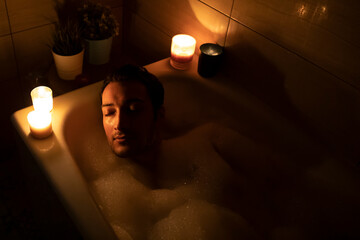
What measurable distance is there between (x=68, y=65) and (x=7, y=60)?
0.30 metres

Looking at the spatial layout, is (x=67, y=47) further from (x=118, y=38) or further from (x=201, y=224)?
(x=201, y=224)

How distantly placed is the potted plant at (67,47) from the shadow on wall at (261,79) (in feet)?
2.38

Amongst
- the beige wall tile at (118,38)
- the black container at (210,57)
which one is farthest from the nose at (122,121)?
the beige wall tile at (118,38)

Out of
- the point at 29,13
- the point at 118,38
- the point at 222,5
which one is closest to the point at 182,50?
the point at 222,5

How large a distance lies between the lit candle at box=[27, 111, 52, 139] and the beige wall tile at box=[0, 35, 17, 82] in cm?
55

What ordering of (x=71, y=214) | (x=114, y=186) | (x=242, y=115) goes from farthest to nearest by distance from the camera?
1. (x=242, y=115)
2. (x=114, y=186)
3. (x=71, y=214)

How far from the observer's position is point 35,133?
4.02 ft

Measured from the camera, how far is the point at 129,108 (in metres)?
1.21

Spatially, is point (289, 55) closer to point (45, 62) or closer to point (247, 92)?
point (247, 92)

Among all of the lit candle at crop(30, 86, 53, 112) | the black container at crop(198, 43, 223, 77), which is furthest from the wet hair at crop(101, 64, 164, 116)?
the black container at crop(198, 43, 223, 77)

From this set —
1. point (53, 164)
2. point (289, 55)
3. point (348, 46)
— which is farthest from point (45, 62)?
point (348, 46)

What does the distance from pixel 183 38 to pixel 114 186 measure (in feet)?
2.66

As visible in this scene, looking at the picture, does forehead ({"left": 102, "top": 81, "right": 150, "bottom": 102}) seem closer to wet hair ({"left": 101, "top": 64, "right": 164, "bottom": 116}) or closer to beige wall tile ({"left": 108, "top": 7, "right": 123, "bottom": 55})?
wet hair ({"left": 101, "top": 64, "right": 164, "bottom": 116})

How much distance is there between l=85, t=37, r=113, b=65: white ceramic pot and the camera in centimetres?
171
